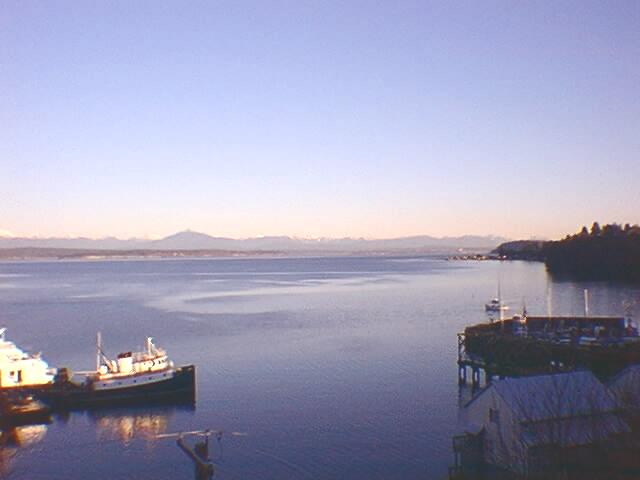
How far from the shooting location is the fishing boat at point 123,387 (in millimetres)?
30719

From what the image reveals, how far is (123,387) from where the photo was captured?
3145cm

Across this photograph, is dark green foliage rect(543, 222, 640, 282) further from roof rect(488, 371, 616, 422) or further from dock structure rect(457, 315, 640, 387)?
roof rect(488, 371, 616, 422)

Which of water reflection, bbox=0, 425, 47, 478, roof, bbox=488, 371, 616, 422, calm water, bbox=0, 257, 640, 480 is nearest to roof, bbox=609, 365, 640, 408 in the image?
roof, bbox=488, 371, 616, 422

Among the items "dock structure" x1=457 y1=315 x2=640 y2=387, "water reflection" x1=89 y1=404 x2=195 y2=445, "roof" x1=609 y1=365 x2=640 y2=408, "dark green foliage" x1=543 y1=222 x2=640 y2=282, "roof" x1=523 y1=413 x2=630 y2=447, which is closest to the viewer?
"roof" x1=523 y1=413 x2=630 y2=447

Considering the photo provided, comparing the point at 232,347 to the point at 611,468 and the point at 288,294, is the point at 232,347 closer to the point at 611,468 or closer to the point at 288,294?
the point at 611,468

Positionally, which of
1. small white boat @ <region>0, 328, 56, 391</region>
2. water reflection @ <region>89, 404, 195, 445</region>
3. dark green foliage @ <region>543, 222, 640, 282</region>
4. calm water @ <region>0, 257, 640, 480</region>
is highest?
dark green foliage @ <region>543, 222, 640, 282</region>

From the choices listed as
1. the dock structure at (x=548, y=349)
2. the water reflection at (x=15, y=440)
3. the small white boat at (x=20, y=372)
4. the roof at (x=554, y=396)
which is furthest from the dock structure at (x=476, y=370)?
the small white boat at (x=20, y=372)

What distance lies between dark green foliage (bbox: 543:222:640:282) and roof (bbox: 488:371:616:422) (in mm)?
89134

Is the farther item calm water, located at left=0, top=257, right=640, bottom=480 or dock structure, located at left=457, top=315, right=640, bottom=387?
dock structure, located at left=457, top=315, right=640, bottom=387

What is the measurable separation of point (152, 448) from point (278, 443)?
460 centimetres

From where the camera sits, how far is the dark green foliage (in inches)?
4286

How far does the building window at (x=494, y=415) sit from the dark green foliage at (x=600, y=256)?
9045cm

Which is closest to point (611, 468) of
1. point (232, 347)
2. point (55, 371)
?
point (55, 371)

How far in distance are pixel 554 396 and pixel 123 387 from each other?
64.8ft
